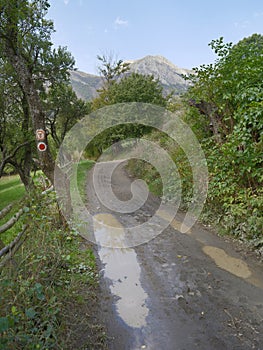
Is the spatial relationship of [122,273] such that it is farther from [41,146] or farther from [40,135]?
[40,135]

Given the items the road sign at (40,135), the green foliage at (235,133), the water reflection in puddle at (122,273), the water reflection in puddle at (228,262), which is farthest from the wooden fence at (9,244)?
the green foliage at (235,133)

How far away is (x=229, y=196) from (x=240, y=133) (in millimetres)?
1524

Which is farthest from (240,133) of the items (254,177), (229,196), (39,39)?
(39,39)

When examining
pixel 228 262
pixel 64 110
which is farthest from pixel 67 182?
pixel 64 110

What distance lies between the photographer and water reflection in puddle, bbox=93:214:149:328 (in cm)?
324

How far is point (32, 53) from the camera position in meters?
10.9

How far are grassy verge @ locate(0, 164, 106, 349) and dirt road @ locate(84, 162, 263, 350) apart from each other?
10.5 inches

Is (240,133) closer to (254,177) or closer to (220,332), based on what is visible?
(254,177)

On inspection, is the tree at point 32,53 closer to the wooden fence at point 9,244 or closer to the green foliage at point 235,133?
the wooden fence at point 9,244

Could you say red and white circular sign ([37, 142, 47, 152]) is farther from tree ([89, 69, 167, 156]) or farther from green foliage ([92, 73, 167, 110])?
green foliage ([92, 73, 167, 110])

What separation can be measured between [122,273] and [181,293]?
1.12 meters

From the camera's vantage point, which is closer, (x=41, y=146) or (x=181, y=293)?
(x=181, y=293)

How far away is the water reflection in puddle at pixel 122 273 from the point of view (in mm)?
3243

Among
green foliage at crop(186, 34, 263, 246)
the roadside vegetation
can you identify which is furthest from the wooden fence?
green foliage at crop(186, 34, 263, 246)
